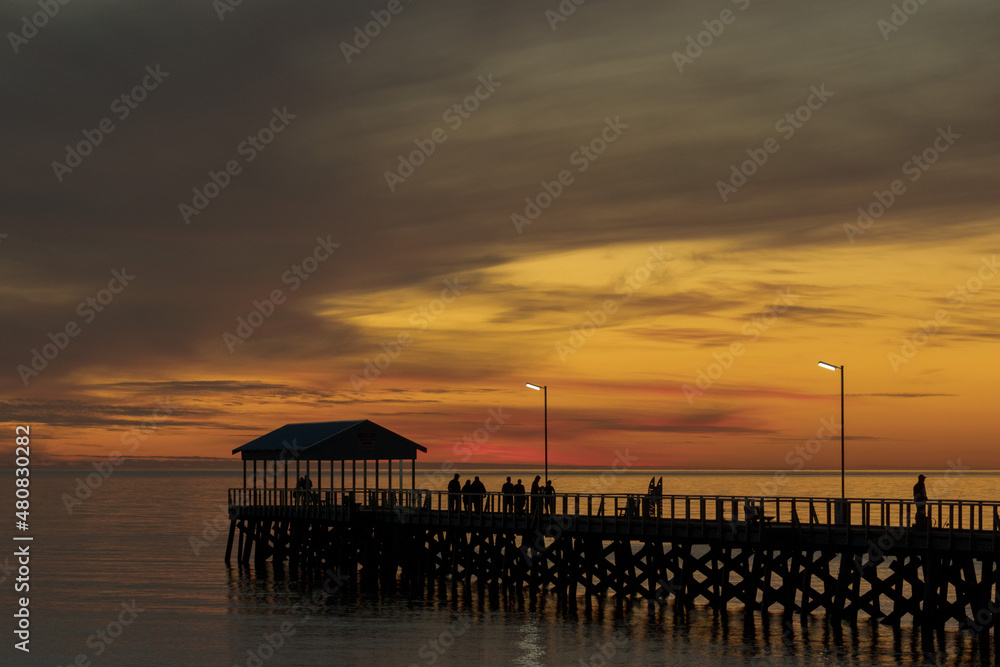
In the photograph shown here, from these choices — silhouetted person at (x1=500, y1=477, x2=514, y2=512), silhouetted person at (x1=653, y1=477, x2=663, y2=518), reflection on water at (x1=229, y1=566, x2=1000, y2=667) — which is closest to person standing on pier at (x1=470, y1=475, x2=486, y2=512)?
silhouetted person at (x1=500, y1=477, x2=514, y2=512)

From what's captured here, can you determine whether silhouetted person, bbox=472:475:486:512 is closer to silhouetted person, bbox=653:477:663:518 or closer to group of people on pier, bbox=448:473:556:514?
group of people on pier, bbox=448:473:556:514

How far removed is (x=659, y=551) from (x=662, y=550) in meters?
0.28

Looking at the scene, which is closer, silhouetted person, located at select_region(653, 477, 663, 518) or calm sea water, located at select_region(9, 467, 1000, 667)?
calm sea water, located at select_region(9, 467, 1000, 667)

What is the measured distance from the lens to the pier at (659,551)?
34.9m

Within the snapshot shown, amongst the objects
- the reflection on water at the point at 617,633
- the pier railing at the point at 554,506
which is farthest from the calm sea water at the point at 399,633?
the pier railing at the point at 554,506

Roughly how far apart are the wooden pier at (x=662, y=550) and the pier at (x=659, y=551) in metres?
0.06

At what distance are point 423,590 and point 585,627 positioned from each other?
38.9ft

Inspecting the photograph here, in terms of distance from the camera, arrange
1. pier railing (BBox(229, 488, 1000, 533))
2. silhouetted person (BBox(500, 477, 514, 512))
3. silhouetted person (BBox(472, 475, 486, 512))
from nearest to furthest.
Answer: pier railing (BBox(229, 488, 1000, 533)) → silhouetted person (BBox(500, 477, 514, 512)) → silhouetted person (BBox(472, 475, 486, 512))

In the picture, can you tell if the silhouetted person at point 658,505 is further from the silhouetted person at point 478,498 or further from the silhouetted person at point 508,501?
the silhouetted person at point 478,498

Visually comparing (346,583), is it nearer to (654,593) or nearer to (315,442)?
(315,442)

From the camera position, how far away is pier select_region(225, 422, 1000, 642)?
34938 mm

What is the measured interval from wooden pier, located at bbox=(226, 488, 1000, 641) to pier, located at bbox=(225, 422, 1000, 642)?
0.20 ft

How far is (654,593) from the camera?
142 feet

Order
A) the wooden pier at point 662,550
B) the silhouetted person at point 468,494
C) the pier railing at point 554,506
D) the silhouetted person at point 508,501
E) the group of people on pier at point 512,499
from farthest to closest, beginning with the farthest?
the silhouetted person at point 468,494 → the silhouetted person at point 508,501 → the group of people on pier at point 512,499 → the pier railing at point 554,506 → the wooden pier at point 662,550
